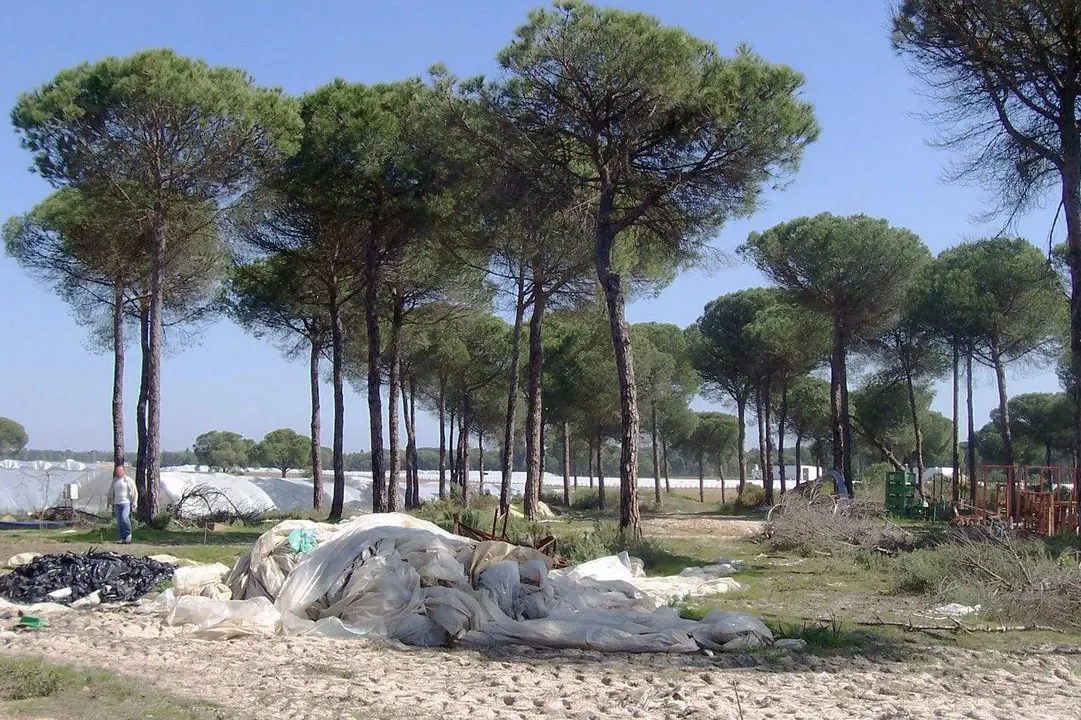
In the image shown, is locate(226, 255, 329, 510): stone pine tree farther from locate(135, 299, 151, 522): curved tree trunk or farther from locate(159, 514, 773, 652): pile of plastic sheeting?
locate(159, 514, 773, 652): pile of plastic sheeting

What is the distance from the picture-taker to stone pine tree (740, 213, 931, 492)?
25.5m

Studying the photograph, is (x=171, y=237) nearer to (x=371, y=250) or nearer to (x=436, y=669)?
(x=371, y=250)

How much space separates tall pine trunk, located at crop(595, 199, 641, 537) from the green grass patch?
972cm

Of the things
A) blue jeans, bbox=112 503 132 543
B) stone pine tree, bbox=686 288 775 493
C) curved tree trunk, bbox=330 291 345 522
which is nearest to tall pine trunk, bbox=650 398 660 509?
stone pine tree, bbox=686 288 775 493

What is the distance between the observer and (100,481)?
2620 cm

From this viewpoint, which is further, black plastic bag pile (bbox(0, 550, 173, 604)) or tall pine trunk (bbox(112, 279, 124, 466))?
tall pine trunk (bbox(112, 279, 124, 466))

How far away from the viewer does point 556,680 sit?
5.72 metres

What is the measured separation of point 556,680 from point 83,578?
5.16 m

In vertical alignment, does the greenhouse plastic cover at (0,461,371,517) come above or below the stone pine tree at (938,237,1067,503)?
below

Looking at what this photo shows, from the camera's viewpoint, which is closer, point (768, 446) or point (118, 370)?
point (118, 370)

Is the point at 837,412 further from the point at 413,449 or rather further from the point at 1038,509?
the point at 413,449

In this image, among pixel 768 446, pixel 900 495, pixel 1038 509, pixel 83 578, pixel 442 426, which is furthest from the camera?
pixel 442 426

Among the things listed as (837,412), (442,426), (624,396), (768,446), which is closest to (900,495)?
(837,412)

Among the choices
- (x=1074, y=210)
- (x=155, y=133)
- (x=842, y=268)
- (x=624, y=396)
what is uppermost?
(x=155, y=133)
